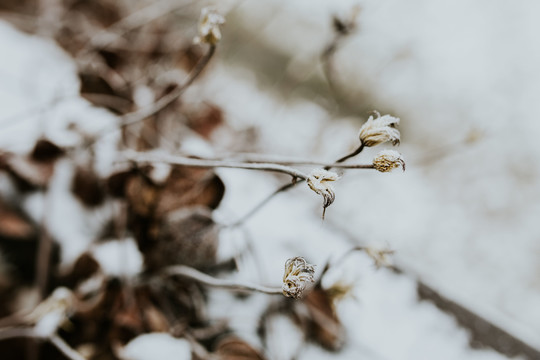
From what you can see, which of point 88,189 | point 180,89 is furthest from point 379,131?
point 88,189

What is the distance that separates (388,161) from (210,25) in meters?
0.10

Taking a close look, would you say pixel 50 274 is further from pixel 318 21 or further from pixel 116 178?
pixel 318 21

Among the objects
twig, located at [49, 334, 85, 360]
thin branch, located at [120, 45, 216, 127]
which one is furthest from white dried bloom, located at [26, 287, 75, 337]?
thin branch, located at [120, 45, 216, 127]

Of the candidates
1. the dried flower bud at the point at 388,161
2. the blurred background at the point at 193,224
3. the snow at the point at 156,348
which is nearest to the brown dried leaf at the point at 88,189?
the blurred background at the point at 193,224

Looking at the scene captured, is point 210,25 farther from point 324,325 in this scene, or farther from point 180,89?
point 324,325

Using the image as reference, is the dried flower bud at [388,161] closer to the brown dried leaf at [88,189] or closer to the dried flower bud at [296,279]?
the dried flower bud at [296,279]

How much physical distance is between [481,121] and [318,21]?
365 millimetres

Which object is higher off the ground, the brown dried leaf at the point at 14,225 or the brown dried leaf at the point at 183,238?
the brown dried leaf at the point at 183,238

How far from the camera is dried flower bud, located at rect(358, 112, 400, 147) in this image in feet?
0.57

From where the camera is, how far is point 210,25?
0.20 m

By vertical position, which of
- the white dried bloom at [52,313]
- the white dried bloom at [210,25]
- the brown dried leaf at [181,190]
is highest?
the white dried bloom at [210,25]

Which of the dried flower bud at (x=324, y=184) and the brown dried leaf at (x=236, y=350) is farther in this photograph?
the brown dried leaf at (x=236, y=350)

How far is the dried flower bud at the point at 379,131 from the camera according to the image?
0.57 ft

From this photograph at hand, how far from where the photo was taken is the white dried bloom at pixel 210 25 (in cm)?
20
